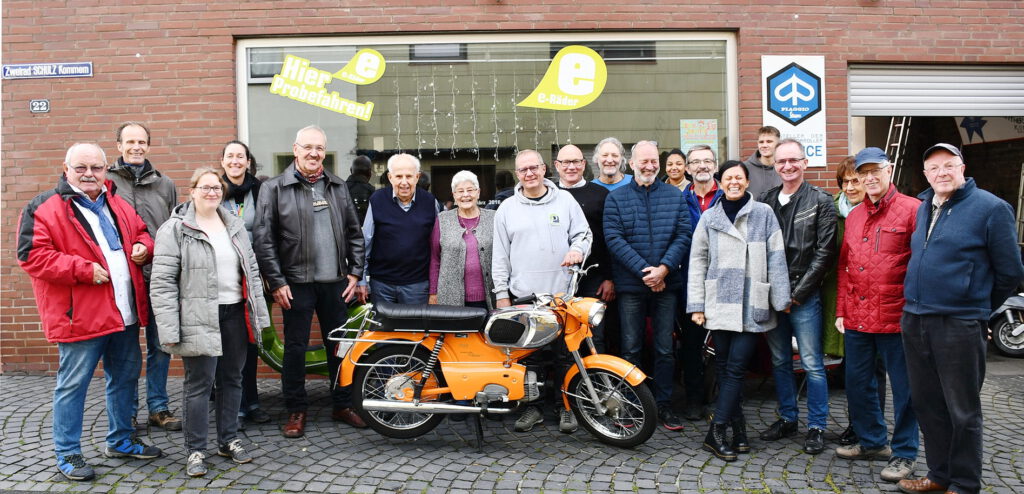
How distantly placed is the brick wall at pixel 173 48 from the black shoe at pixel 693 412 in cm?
315

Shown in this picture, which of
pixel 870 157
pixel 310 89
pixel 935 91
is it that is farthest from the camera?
pixel 935 91

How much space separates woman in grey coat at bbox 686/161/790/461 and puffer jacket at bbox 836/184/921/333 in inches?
15.3

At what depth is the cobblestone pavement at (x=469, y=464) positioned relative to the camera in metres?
3.92

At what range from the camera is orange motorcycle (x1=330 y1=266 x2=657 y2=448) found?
442 centimetres

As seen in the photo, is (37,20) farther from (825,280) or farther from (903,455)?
(903,455)

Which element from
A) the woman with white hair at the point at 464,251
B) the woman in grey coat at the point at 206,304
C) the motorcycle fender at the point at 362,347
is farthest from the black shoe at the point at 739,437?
the woman in grey coat at the point at 206,304

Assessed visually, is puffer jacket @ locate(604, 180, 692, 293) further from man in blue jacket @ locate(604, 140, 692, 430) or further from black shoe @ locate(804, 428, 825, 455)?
black shoe @ locate(804, 428, 825, 455)

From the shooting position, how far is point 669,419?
193 inches

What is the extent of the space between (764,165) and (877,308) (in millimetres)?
2155

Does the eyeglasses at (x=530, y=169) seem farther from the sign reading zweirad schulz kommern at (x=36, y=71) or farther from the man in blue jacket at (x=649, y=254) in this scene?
the sign reading zweirad schulz kommern at (x=36, y=71)

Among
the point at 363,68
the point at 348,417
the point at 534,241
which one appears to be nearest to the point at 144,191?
the point at 348,417

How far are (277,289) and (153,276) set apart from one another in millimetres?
941

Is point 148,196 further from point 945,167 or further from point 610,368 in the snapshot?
point 945,167

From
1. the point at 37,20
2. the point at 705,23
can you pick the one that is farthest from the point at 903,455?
the point at 37,20
